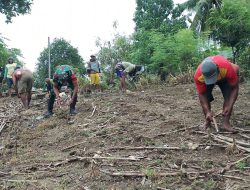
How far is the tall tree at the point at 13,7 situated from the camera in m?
21.9

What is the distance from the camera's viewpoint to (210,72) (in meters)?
6.20

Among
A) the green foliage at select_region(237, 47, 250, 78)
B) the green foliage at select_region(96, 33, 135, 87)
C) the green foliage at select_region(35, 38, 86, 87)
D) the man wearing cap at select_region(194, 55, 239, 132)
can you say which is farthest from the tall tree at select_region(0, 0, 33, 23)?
the man wearing cap at select_region(194, 55, 239, 132)

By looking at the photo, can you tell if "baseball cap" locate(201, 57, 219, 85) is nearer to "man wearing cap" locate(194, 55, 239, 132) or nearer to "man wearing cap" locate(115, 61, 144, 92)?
"man wearing cap" locate(194, 55, 239, 132)

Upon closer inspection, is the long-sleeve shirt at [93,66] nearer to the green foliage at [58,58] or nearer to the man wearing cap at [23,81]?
the man wearing cap at [23,81]

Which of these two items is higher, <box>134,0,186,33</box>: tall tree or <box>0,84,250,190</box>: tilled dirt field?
<box>134,0,186,33</box>: tall tree

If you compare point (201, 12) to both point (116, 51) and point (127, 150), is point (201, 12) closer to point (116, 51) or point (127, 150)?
point (116, 51)

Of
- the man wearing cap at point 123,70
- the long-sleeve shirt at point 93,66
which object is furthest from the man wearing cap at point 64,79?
the long-sleeve shirt at point 93,66

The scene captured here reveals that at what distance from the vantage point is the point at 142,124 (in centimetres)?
780

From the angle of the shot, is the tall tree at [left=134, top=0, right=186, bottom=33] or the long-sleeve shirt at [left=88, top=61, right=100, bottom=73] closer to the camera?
the long-sleeve shirt at [left=88, top=61, right=100, bottom=73]

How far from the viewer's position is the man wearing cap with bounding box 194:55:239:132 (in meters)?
6.24

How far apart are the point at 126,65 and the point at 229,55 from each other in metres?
4.84

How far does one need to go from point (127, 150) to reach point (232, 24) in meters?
9.20

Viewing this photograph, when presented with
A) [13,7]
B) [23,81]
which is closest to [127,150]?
[23,81]

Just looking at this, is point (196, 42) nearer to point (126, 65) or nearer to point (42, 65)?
point (126, 65)
